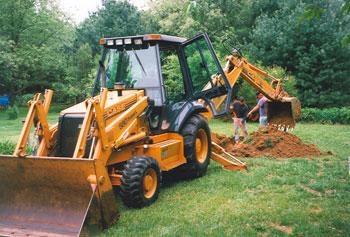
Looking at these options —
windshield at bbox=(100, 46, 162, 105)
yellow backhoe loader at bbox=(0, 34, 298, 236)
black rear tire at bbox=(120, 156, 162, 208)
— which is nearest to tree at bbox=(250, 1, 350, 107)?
yellow backhoe loader at bbox=(0, 34, 298, 236)

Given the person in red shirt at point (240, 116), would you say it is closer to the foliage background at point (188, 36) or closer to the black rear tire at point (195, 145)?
the black rear tire at point (195, 145)

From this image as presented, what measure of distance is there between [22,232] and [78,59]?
90.1 ft

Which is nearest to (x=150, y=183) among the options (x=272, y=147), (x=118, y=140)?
(x=118, y=140)

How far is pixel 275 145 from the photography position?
12234 mm

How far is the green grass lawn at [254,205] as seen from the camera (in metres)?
6.06

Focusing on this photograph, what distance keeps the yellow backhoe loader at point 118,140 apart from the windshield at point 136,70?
2cm

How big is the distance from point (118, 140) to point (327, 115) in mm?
17904

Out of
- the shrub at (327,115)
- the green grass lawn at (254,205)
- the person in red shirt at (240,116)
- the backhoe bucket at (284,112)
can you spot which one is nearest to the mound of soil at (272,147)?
the green grass lawn at (254,205)

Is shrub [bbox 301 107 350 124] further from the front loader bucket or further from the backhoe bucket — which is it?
the front loader bucket

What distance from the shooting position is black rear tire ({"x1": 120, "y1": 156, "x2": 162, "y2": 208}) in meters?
6.82

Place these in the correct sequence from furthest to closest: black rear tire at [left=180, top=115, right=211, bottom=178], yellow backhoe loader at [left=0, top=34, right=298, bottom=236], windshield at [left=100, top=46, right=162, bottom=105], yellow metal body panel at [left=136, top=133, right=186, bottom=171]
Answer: black rear tire at [left=180, top=115, right=211, bottom=178] < windshield at [left=100, top=46, right=162, bottom=105] < yellow metal body panel at [left=136, top=133, right=186, bottom=171] < yellow backhoe loader at [left=0, top=34, right=298, bottom=236]

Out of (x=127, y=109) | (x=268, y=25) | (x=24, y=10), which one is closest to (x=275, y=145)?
(x=127, y=109)

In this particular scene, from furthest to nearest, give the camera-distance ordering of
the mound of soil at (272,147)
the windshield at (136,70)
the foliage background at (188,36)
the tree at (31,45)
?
the tree at (31,45) → the foliage background at (188,36) → the mound of soil at (272,147) → the windshield at (136,70)

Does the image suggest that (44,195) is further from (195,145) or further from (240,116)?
(240,116)
